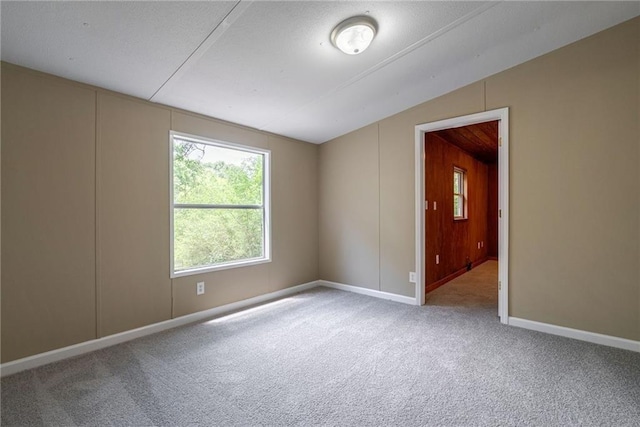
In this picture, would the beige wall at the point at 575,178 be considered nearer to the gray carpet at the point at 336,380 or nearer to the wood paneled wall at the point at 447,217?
the gray carpet at the point at 336,380

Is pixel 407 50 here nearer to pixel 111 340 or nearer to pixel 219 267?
pixel 219 267

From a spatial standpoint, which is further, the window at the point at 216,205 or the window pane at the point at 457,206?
the window pane at the point at 457,206

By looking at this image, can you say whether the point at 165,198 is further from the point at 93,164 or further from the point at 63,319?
the point at 63,319

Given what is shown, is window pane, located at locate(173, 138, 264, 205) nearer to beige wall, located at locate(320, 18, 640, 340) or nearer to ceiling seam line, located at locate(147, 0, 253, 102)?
ceiling seam line, located at locate(147, 0, 253, 102)

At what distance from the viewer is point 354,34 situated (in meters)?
2.03

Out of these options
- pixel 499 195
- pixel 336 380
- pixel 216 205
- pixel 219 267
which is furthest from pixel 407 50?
pixel 219 267

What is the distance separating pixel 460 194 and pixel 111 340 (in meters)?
5.58

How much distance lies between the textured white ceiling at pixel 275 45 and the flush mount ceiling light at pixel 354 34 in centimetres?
5

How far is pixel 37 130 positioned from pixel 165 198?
103 cm

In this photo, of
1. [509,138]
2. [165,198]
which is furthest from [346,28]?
[165,198]

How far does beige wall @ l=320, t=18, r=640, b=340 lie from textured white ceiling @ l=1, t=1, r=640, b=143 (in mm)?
223

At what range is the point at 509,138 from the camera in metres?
2.95

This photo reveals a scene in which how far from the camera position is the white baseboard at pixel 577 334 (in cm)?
240

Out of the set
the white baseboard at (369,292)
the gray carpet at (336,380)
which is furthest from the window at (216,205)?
the white baseboard at (369,292)
